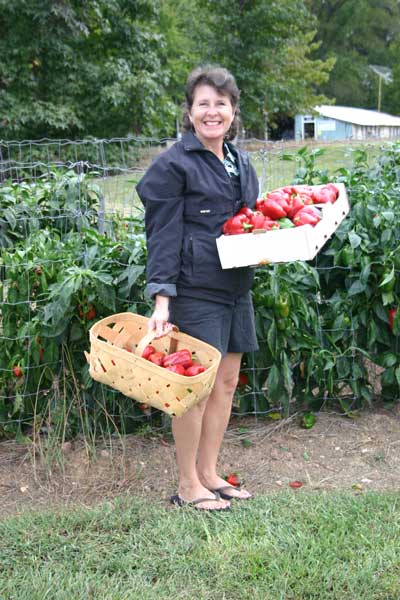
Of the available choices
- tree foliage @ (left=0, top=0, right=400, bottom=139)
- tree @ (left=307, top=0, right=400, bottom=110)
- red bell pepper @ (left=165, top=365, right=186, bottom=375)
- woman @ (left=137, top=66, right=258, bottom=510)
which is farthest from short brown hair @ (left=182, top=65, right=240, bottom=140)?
tree @ (left=307, top=0, right=400, bottom=110)

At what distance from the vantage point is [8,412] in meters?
3.71

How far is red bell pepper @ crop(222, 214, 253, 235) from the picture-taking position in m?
2.71

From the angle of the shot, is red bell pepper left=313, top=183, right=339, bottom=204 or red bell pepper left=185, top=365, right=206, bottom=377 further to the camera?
red bell pepper left=313, top=183, right=339, bottom=204

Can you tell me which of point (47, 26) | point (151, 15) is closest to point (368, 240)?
point (47, 26)

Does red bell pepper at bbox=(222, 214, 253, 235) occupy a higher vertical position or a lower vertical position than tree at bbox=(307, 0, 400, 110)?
Answer: lower

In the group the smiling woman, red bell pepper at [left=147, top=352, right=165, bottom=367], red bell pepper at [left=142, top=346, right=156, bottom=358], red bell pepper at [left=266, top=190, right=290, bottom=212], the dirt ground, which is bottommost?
the dirt ground

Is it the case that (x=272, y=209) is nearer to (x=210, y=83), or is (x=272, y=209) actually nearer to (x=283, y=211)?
(x=283, y=211)

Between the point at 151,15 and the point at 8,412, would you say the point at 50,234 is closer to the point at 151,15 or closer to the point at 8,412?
the point at 8,412

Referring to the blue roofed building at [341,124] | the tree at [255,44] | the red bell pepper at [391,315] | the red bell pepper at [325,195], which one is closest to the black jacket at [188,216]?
the red bell pepper at [325,195]

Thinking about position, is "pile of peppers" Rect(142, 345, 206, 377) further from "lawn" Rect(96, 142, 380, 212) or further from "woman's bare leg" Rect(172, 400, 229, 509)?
"lawn" Rect(96, 142, 380, 212)

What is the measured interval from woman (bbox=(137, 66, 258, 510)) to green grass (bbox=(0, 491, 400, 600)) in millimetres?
358

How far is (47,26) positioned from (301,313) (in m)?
17.8

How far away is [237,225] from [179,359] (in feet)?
1.85

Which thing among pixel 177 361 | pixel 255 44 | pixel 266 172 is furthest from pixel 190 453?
pixel 255 44
